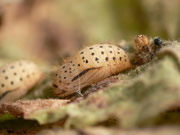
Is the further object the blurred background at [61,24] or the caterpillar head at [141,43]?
the blurred background at [61,24]

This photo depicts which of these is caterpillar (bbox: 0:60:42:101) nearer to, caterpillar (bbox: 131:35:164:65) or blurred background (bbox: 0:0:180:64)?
caterpillar (bbox: 131:35:164:65)

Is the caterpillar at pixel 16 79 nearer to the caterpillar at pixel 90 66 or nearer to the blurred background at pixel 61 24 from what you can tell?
the caterpillar at pixel 90 66

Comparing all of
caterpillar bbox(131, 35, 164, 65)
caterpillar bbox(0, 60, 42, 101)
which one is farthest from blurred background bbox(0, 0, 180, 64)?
caterpillar bbox(131, 35, 164, 65)

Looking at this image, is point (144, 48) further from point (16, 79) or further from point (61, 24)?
point (61, 24)

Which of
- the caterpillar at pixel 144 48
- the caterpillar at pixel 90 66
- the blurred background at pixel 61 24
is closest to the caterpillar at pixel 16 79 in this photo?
the caterpillar at pixel 90 66


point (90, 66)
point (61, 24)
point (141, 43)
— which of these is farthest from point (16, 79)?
point (61, 24)

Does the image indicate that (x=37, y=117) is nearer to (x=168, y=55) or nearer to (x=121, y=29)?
(x=168, y=55)
